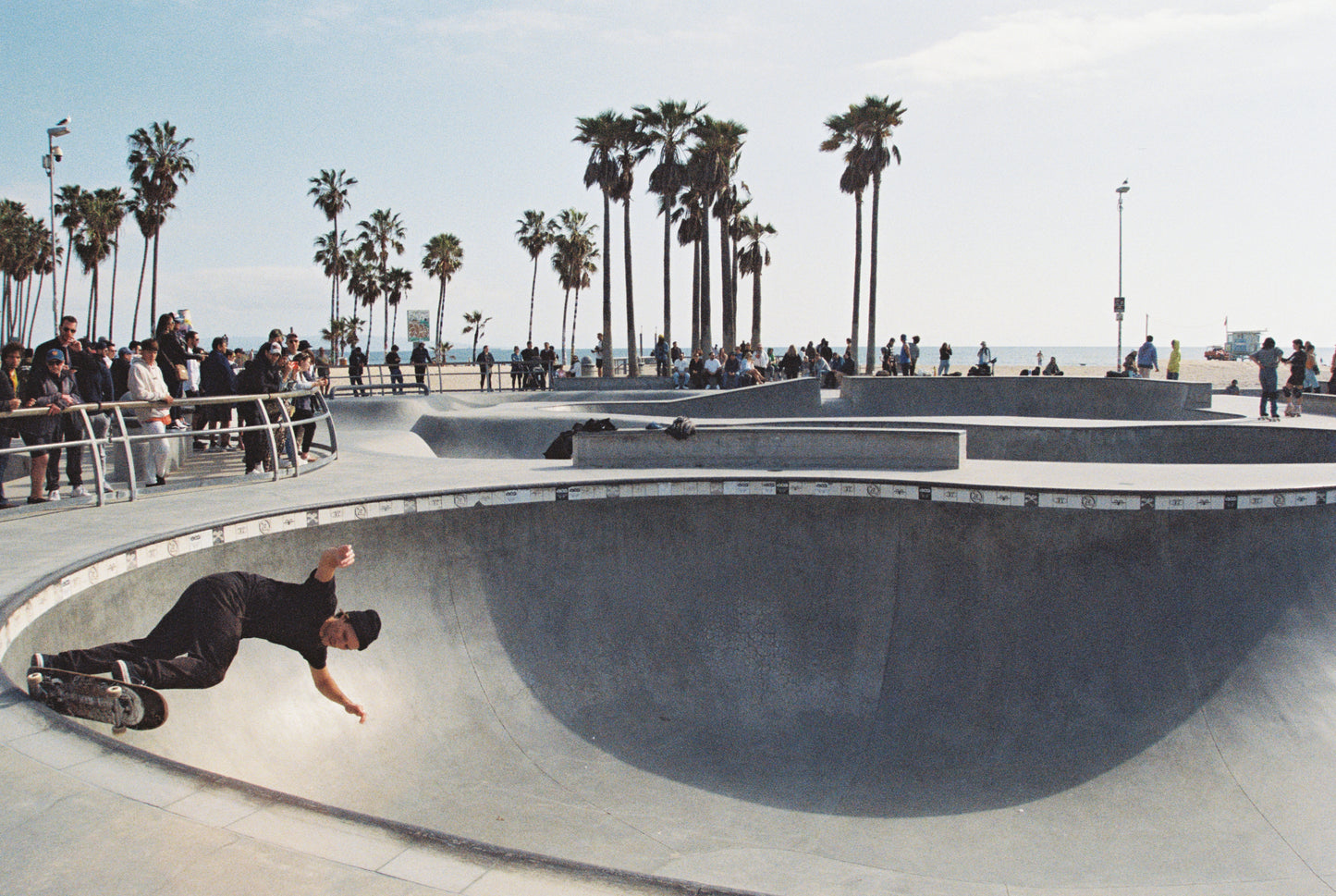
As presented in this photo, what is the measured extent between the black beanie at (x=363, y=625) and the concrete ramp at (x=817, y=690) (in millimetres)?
940

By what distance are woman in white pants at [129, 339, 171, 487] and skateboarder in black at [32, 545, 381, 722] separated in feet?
14.8

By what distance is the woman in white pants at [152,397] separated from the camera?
29.9 feet

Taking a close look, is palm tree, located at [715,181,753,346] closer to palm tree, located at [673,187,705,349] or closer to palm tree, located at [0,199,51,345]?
palm tree, located at [673,187,705,349]

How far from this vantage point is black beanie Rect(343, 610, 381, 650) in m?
5.47

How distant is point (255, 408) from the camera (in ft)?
36.8

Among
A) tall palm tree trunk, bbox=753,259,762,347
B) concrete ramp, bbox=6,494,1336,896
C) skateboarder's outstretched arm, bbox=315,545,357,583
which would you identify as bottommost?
concrete ramp, bbox=6,494,1336,896

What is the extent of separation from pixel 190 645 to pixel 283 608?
54 centimetres

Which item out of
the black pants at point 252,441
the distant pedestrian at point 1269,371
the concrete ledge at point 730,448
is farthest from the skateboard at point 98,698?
the distant pedestrian at point 1269,371

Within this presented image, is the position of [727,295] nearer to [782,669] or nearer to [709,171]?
[709,171]

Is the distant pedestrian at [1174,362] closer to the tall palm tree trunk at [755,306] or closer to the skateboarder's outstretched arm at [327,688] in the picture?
the tall palm tree trunk at [755,306]

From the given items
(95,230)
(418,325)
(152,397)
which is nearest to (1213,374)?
(418,325)

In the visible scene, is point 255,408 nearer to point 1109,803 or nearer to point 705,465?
point 705,465

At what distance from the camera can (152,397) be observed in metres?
9.29

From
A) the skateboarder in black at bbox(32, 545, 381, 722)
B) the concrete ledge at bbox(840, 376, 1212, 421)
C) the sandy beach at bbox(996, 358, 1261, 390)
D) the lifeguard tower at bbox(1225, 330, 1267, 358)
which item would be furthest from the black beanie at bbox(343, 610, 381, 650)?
the lifeguard tower at bbox(1225, 330, 1267, 358)
